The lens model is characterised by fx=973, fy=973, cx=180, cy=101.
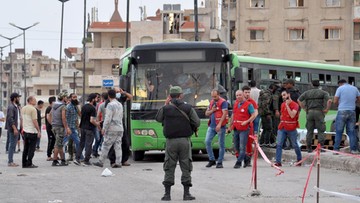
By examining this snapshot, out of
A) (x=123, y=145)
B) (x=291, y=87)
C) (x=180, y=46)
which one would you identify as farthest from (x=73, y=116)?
(x=291, y=87)

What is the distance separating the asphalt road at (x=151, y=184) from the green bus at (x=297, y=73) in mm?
12040

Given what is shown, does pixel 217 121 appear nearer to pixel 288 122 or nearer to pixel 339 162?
pixel 288 122

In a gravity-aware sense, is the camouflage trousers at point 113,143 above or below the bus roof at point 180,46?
below

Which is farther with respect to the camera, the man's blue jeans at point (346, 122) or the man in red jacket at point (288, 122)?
the man's blue jeans at point (346, 122)

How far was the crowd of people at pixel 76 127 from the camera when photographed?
70.4ft

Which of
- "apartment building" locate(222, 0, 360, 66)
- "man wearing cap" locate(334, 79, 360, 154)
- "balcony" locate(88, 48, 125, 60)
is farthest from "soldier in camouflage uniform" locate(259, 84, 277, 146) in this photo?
"balcony" locate(88, 48, 125, 60)

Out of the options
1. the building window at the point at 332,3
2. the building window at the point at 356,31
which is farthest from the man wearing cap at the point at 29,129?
the building window at the point at 356,31

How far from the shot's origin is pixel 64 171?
2075 centimetres

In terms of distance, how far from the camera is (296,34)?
7962 cm

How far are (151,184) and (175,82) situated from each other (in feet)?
23.4

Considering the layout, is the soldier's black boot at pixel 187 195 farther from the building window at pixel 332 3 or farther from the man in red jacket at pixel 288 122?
the building window at pixel 332 3

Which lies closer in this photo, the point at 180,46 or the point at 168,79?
the point at 168,79

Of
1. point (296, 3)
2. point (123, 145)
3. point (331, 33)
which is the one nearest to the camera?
point (123, 145)

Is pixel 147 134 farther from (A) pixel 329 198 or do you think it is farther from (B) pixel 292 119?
(A) pixel 329 198
